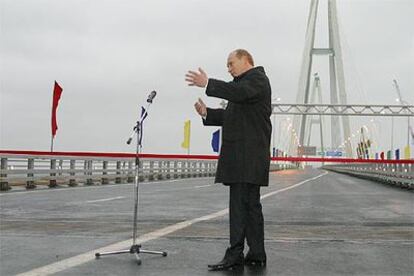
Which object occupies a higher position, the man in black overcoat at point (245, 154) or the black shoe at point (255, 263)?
the man in black overcoat at point (245, 154)

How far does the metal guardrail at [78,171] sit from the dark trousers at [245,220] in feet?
44.3

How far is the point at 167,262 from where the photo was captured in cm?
538

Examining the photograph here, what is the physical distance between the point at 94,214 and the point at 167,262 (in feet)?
16.7

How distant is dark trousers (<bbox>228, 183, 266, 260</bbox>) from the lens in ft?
16.9

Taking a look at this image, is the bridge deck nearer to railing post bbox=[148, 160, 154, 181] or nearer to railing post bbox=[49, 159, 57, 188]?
railing post bbox=[49, 159, 57, 188]

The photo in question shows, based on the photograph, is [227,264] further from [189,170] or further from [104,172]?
[189,170]

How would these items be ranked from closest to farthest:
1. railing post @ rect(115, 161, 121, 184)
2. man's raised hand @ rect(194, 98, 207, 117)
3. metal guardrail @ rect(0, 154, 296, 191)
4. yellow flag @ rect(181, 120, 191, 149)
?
man's raised hand @ rect(194, 98, 207, 117)
metal guardrail @ rect(0, 154, 296, 191)
railing post @ rect(115, 161, 121, 184)
yellow flag @ rect(181, 120, 191, 149)

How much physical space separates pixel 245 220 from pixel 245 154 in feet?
1.93

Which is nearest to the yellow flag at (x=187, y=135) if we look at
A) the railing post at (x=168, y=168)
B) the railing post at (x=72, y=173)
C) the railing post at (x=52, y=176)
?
the railing post at (x=168, y=168)

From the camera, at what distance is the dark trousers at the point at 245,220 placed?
514 cm

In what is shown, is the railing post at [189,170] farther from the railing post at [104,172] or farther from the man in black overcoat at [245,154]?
the man in black overcoat at [245,154]

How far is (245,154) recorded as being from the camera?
5.15m

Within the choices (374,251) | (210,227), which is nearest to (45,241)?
(210,227)

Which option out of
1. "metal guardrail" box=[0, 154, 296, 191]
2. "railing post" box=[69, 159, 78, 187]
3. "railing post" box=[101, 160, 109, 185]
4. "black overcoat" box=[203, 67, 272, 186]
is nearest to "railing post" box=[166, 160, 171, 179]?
"metal guardrail" box=[0, 154, 296, 191]
